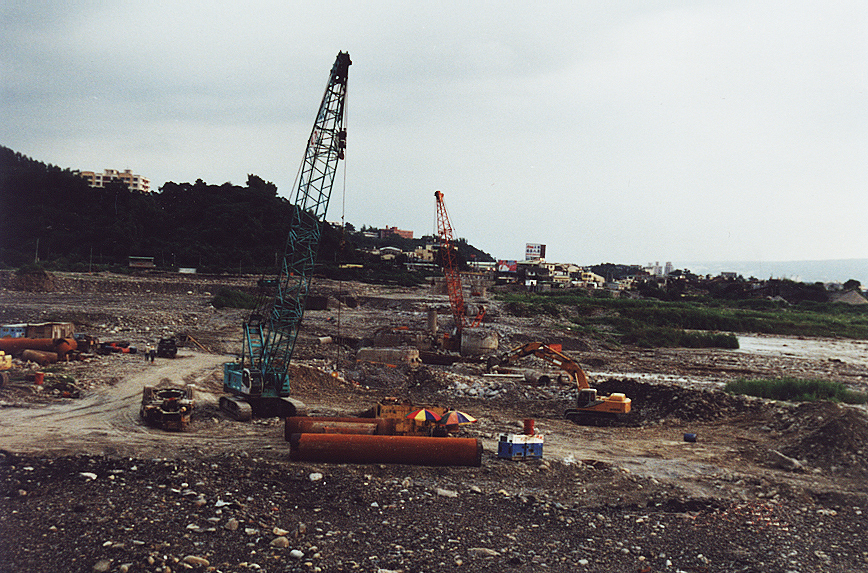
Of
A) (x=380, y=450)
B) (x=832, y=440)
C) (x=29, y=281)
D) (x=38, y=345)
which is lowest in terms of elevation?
(x=380, y=450)

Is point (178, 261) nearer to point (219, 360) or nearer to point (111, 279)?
point (111, 279)

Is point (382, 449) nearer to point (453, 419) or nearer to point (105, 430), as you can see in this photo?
point (453, 419)

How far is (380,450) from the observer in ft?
44.9

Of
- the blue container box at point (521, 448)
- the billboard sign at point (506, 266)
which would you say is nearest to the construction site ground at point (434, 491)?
the blue container box at point (521, 448)

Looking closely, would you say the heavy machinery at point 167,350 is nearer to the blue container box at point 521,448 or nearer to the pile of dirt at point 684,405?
the blue container box at point 521,448

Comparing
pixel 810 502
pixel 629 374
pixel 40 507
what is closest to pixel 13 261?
pixel 629 374

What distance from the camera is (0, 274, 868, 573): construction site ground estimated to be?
32.0 feet

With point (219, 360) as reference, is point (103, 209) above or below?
above

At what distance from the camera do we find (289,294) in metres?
24.0

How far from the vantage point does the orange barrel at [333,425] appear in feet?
48.4

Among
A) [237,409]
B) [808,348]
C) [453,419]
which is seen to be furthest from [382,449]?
[808,348]

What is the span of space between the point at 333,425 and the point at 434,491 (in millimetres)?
3479

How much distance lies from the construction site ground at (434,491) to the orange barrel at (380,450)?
256mm

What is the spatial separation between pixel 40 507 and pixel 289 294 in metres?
13.8
